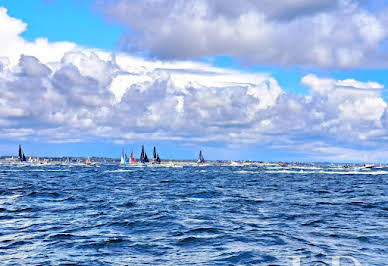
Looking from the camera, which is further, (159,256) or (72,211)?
(72,211)

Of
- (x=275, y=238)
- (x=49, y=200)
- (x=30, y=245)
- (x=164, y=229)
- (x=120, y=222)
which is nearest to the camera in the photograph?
(x=30, y=245)

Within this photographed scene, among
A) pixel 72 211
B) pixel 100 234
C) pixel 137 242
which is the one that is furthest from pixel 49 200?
pixel 137 242

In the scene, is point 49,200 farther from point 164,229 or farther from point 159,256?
point 159,256

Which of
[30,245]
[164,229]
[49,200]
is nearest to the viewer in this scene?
[30,245]

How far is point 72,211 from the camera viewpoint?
4297cm

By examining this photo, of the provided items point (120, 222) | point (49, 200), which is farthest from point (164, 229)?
point (49, 200)

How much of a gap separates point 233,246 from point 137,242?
650 centimetres

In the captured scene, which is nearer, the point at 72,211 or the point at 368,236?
the point at 368,236

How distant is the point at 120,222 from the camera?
1401 inches

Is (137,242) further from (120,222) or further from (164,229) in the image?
A: (120,222)

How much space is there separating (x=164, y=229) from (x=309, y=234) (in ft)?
36.7

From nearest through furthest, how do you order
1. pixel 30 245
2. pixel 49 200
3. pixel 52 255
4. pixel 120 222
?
pixel 52 255
pixel 30 245
pixel 120 222
pixel 49 200

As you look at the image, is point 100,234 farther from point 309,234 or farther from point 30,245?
point 309,234

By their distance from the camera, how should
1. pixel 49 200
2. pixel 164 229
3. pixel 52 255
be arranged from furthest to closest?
1. pixel 49 200
2. pixel 164 229
3. pixel 52 255
